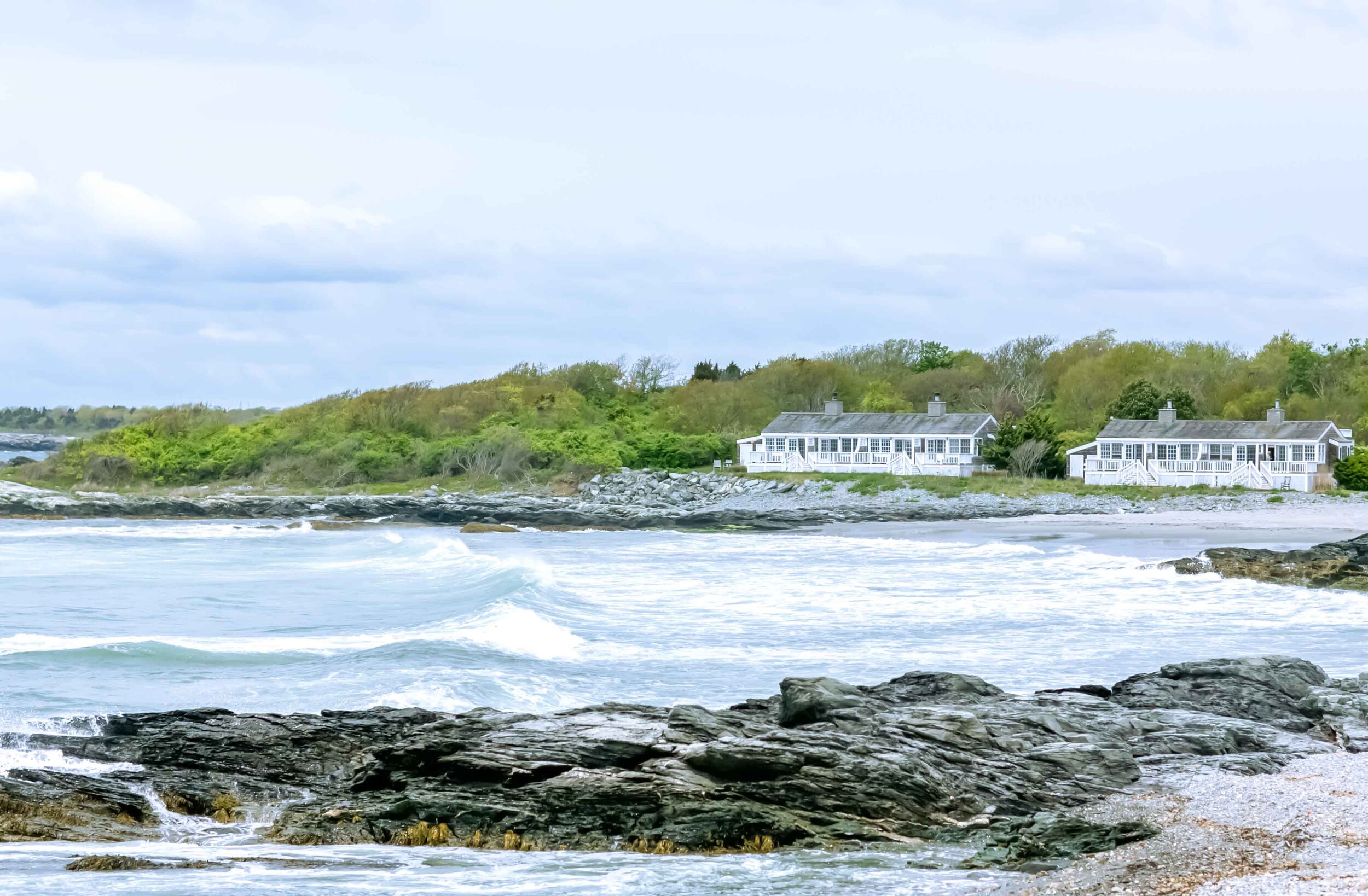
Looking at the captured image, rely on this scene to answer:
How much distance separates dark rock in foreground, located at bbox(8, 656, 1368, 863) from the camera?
9570mm

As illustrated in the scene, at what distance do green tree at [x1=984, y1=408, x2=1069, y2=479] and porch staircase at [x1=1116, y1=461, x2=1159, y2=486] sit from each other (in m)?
2.86

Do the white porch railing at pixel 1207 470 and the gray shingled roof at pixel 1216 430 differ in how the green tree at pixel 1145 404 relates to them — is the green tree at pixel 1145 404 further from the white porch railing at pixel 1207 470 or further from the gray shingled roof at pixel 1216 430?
the white porch railing at pixel 1207 470

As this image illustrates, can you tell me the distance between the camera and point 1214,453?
54.4m

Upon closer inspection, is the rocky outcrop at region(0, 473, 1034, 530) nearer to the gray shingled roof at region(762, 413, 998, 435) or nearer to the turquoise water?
the gray shingled roof at region(762, 413, 998, 435)

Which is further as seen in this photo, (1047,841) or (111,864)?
(1047,841)

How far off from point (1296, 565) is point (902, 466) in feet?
108

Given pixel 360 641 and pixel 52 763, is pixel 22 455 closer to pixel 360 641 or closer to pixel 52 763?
pixel 360 641

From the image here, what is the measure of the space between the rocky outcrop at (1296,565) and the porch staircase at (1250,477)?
76.3ft

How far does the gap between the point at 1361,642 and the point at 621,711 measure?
489 inches

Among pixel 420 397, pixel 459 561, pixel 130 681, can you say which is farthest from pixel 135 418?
pixel 130 681

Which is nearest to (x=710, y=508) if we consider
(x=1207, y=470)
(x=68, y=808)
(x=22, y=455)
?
(x=1207, y=470)

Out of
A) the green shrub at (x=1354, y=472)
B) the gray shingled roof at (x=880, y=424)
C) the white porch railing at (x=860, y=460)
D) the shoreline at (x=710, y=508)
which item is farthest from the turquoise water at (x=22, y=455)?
the green shrub at (x=1354, y=472)

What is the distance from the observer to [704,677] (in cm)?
1656

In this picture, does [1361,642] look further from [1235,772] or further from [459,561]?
[459,561]
